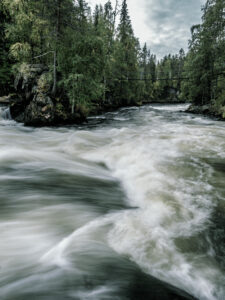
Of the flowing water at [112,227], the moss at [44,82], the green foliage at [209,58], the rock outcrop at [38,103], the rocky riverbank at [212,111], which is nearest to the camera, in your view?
the flowing water at [112,227]

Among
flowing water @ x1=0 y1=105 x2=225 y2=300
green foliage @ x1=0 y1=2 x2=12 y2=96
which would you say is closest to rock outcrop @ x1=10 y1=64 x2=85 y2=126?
flowing water @ x1=0 y1=105 x2=225 y2=300

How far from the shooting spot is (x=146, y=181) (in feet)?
14.4

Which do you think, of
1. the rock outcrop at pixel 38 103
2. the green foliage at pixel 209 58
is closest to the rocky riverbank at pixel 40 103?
the rock outcrop at pixel 38 103

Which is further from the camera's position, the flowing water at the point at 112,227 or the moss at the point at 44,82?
the moss at the point at 44,82

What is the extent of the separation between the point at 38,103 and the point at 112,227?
930 cm

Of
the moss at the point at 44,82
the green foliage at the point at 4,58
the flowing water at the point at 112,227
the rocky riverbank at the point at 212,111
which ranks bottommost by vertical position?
the flowing water at the point at 112,227

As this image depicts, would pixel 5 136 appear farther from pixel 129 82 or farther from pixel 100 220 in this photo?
pixel 129 82

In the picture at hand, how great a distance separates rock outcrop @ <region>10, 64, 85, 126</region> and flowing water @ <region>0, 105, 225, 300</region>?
5.12 m

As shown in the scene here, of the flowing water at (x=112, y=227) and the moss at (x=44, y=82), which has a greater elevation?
the moss at (x=44, y=82)

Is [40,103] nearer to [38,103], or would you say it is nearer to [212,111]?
[38,103]

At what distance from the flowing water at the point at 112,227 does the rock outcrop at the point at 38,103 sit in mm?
5120

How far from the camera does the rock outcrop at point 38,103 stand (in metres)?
10.5

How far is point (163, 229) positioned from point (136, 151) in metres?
4.24

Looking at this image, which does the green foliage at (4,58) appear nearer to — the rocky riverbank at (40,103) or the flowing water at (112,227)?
the rocky riverbank at (40,103)
